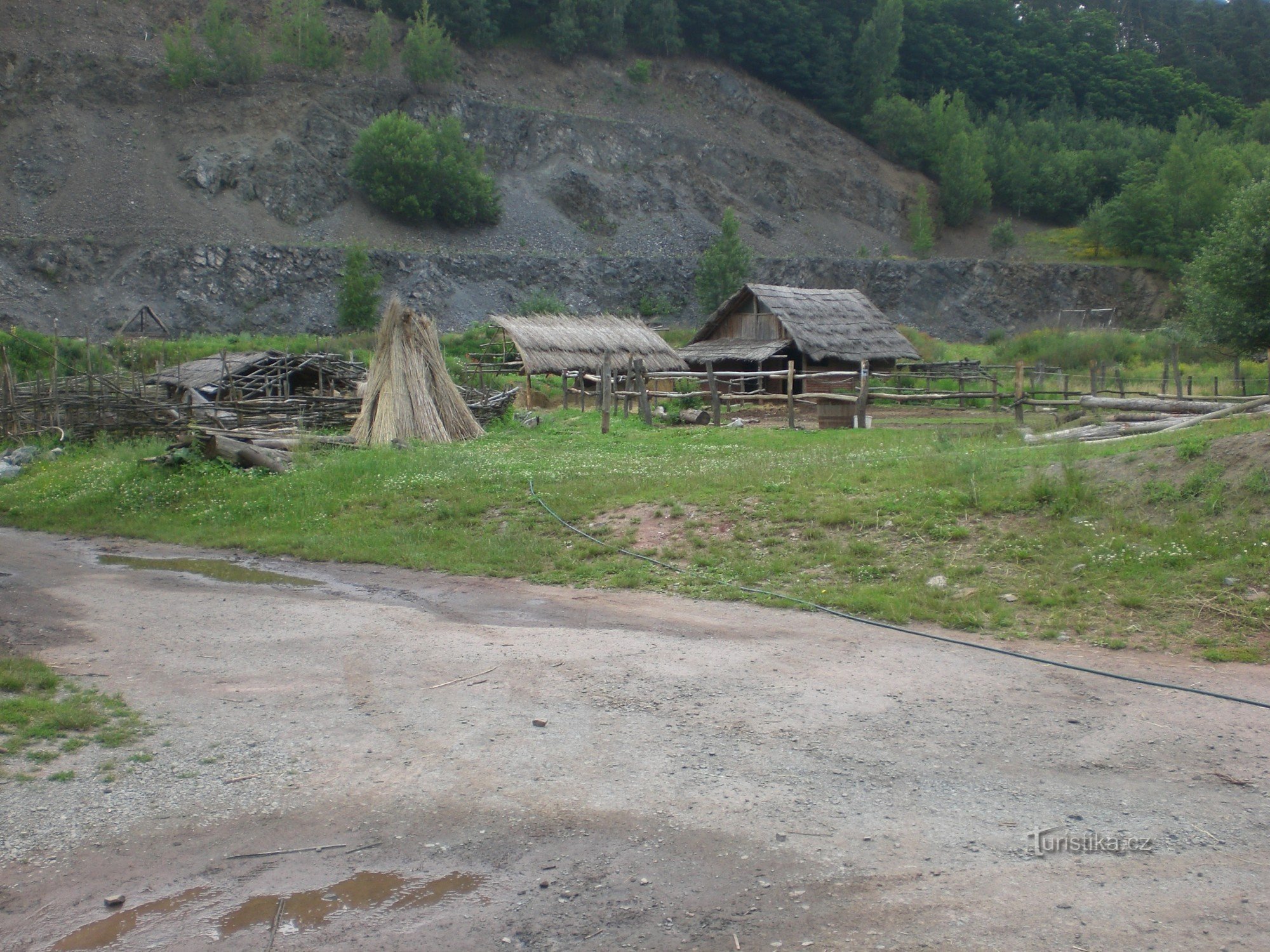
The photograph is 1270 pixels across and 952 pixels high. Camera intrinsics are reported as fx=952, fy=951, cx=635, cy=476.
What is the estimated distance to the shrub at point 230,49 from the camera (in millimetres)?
56125

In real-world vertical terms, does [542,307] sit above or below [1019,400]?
above

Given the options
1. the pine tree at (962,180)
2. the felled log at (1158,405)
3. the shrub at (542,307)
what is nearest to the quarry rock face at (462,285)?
the shrub at (542,307)

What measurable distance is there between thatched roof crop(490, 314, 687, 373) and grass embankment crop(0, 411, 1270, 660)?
14.7 m

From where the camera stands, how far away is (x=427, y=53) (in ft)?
204

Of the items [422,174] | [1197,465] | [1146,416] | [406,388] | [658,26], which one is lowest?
[1197,465]

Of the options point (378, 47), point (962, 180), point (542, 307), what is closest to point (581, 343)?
point (542, 307)

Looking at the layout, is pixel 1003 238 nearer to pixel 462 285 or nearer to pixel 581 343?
pixel 462 285

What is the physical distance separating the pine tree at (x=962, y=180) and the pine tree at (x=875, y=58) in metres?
9.04

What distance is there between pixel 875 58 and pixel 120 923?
86.3m

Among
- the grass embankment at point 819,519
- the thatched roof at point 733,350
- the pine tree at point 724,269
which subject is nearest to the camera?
the grass embankment at point 819,519

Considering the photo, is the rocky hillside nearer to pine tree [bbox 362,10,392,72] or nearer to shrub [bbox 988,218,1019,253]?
pine tree [bbox 362,10,392,72]

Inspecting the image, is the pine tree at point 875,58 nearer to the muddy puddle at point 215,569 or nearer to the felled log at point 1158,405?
the felled log at point 1158,405

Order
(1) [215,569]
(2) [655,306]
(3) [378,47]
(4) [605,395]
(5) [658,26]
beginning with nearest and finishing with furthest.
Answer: (1) [215,569], (4) [605,395], (2) [655,306], (3) [378,47], (5) [658,26]

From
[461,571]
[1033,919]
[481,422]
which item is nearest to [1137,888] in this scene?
[1033,919]
